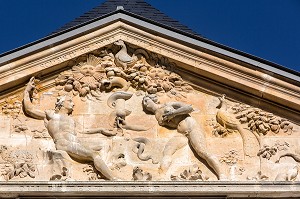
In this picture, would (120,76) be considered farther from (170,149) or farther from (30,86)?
(170,149)

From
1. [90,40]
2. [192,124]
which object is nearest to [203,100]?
[192,124]

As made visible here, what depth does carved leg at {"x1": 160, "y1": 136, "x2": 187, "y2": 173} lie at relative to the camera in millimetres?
16953

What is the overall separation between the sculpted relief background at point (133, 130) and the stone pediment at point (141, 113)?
1 centimetres

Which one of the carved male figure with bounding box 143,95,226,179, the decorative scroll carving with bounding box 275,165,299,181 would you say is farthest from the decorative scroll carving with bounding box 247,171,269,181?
the carved male figure with bounding box 143,95,226,179

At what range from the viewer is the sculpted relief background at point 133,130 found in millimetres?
16906

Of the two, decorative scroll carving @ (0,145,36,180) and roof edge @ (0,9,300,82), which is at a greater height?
roof edge @ (0,9,300,82)

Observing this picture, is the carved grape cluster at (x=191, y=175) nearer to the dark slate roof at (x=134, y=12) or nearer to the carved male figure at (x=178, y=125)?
the carved male figure at (x=178, y=125)

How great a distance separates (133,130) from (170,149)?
1.63 ft

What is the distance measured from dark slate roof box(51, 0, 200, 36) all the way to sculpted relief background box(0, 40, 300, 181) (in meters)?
2.15

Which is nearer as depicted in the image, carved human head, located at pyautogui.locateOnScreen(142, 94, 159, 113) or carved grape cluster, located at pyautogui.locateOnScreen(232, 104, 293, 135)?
carved grape cluster, located at pyautogui.locateOnScreen(232, 104, 293, 135)

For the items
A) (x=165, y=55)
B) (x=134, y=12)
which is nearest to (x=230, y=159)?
(x=165, y=55)

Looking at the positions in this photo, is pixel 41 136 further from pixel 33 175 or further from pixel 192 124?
pixel 192 124

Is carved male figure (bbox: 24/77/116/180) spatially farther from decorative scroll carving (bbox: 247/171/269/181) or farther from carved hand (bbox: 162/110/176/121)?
decorative scroll carving (bbox: 247/171/269/181)

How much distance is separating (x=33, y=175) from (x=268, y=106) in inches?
107
